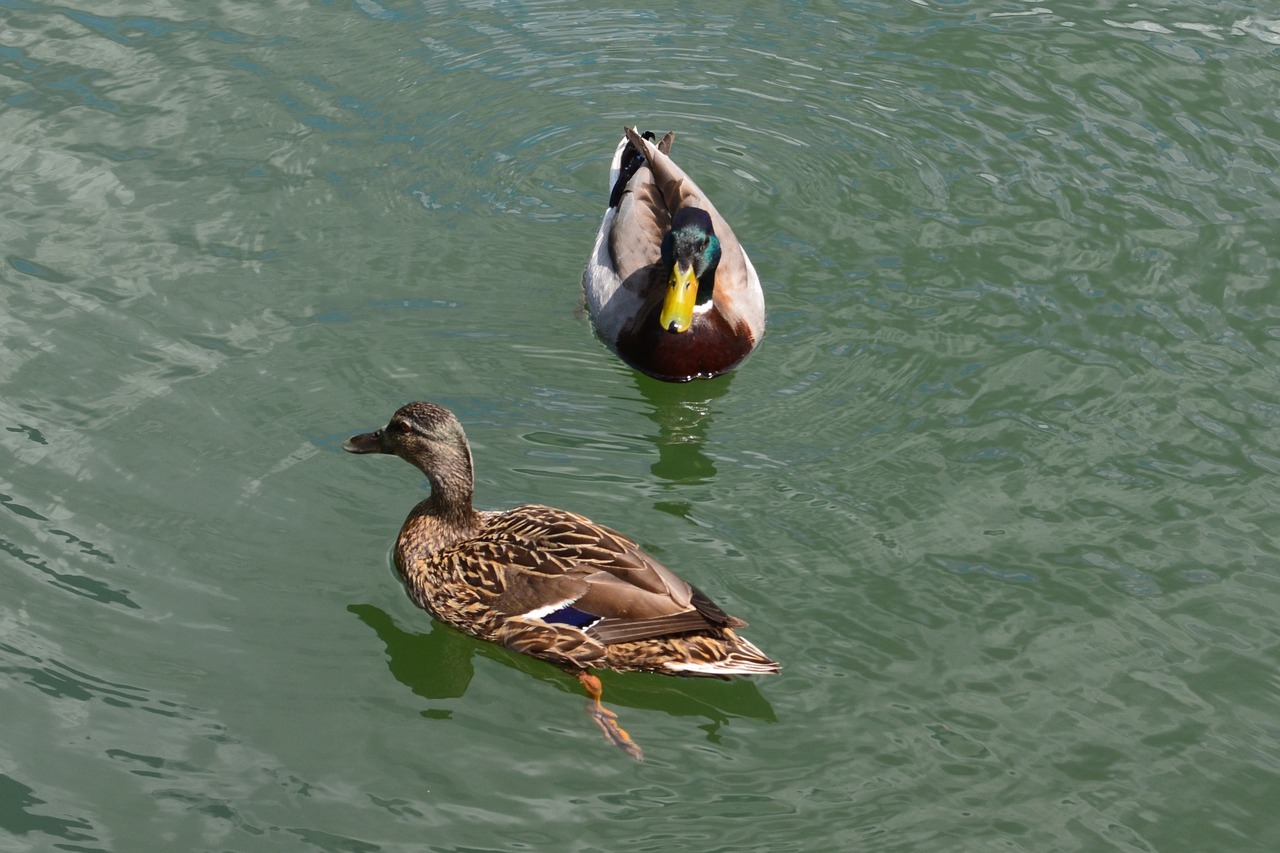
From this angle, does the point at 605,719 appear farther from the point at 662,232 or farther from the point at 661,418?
the point at 662,232

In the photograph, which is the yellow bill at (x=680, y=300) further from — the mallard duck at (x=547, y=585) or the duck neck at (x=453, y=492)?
the duck neck at (x=453, y=492)

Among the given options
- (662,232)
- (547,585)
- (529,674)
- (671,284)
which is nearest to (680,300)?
(671,284)

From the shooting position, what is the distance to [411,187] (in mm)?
10164

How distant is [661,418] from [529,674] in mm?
2185

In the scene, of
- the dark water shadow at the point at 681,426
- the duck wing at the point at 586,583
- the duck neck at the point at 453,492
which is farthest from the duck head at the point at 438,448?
the dark water shadow at the point at 681,426

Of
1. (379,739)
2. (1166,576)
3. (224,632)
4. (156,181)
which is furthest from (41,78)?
(1166,576)

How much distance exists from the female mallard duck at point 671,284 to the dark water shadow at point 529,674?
274 cm

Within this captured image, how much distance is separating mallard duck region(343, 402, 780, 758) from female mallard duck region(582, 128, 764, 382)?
217cm

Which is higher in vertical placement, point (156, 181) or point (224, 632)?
point (156, 181)

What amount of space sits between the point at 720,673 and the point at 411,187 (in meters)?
4.71

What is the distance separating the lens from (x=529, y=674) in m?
6.95

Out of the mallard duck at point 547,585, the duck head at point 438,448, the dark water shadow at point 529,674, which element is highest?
the duck head at point 438,448

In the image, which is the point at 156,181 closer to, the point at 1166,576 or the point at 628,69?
the point at 628,69

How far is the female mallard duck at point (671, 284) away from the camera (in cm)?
934
